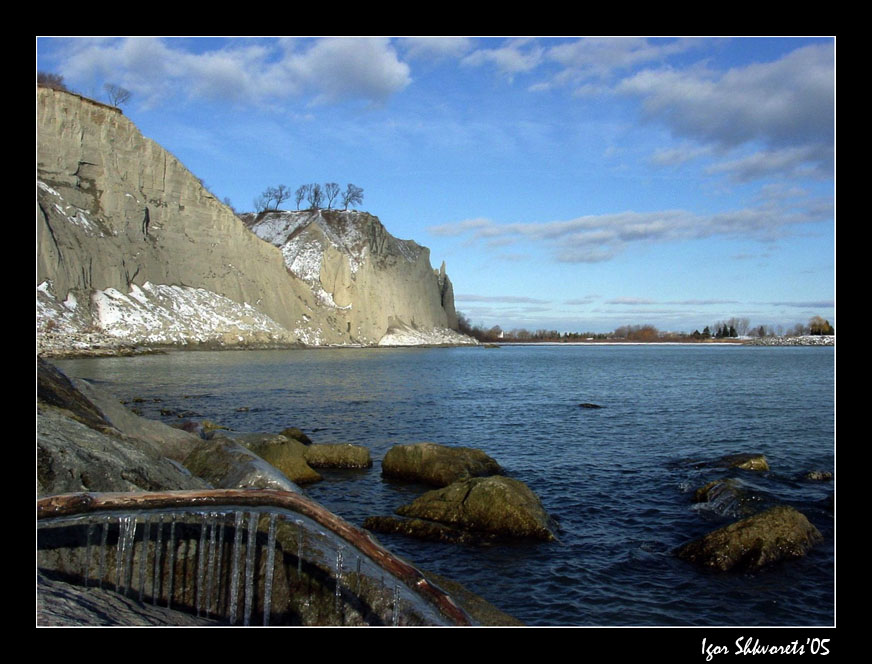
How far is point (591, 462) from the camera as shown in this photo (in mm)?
16188

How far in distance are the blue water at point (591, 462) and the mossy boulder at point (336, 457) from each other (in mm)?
606

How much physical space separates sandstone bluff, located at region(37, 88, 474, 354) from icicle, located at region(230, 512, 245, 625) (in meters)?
53.3

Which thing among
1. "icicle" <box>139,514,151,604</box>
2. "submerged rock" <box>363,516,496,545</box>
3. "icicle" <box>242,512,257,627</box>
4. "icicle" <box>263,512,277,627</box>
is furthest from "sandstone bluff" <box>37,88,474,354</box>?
"icicle" <box>263,512,277,627</box>

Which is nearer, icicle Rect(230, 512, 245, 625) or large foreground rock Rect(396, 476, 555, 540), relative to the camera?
icicle Rect(230, 512, 245, 625)

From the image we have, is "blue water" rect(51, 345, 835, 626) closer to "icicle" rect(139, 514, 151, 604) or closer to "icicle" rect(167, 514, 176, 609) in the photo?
"icicle" rect(167, 514, 176, 609)

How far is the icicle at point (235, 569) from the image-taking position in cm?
545

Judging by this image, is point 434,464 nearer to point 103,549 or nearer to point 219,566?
point 219,566

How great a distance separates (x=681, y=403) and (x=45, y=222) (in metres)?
58.2

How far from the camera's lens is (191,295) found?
228 ft

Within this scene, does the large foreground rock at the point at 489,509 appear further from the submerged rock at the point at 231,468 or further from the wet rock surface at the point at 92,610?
the wet rock surface at the point at 92,610

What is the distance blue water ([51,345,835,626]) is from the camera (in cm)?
794

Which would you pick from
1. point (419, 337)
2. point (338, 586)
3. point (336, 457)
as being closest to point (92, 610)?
point (338, 586)
